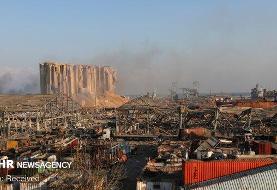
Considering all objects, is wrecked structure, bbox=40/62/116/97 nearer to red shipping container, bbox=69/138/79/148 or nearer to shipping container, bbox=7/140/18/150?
shipping container, bbox=7/140/18/150

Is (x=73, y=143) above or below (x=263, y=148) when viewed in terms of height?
below

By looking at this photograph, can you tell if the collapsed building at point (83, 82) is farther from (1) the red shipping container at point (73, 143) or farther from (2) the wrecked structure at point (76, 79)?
(1) the red shipping container at point (73, 143)

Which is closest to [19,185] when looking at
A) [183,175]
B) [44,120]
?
[183,175]

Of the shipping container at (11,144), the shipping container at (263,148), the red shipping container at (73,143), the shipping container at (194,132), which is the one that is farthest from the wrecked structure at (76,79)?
the shipping container at (263,148)

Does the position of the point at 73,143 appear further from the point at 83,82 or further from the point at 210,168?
the point at 83,82

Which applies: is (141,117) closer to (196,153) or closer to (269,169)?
(196,153)

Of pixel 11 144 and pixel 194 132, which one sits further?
pixel 194 132

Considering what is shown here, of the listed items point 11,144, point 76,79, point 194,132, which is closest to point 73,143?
point 11,144
